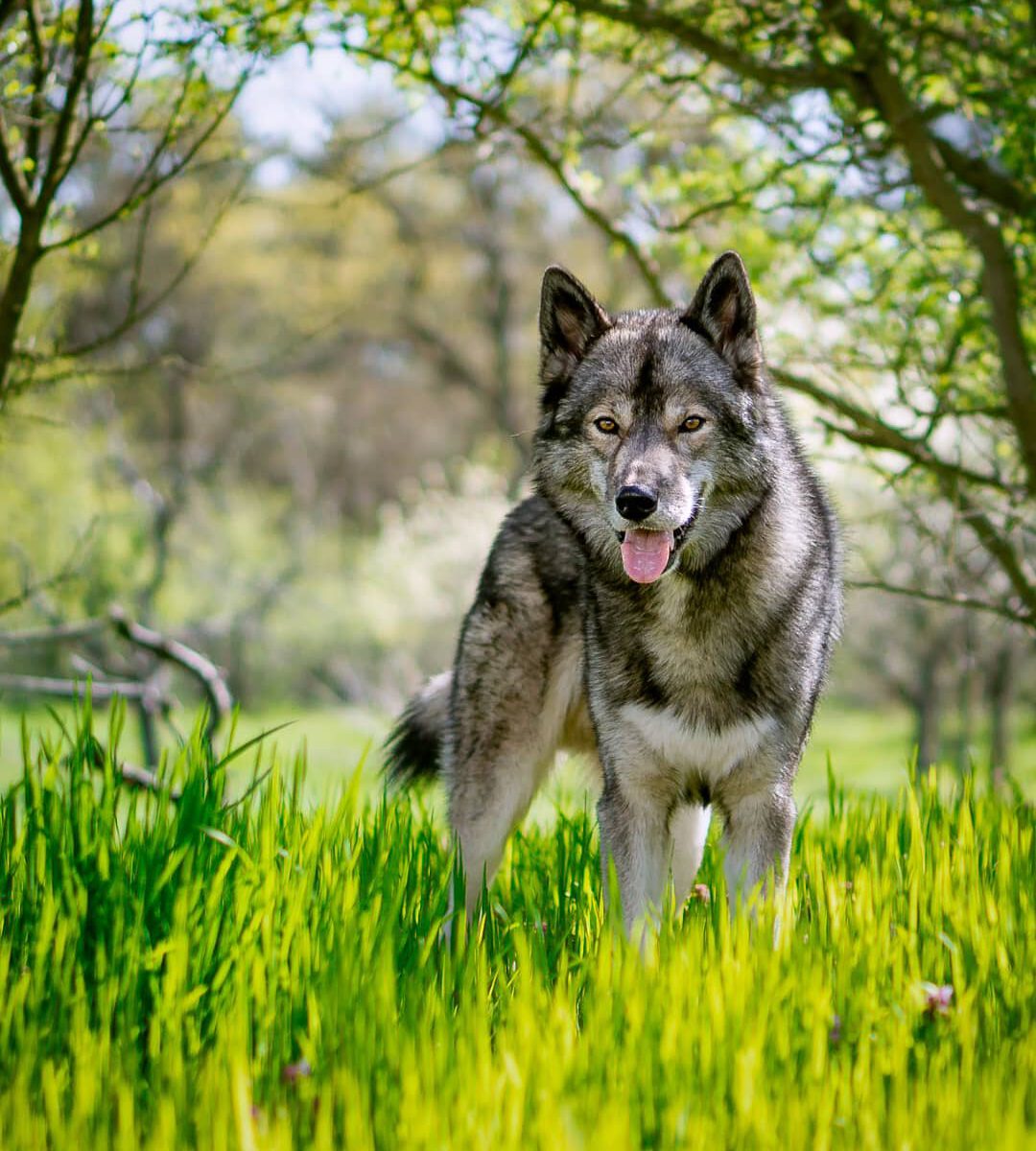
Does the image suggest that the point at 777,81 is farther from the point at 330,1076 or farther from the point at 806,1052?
the point at 330,1076

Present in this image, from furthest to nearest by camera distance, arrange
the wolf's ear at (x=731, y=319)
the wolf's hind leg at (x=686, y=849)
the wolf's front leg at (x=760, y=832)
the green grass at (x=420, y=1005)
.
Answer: the wolf's hind leg at (x=686, y=849), the wolf's ear at (x=731, y=319), the wolf's front leg at (x=760, y=832), the green grass at (x=420, y=1005)

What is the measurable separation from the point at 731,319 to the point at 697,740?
1.32 m

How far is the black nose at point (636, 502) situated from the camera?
3.26m

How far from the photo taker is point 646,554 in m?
3.36

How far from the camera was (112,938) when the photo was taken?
2.91 m

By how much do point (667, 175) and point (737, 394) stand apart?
2.70 meters

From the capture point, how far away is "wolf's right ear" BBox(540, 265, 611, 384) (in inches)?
155

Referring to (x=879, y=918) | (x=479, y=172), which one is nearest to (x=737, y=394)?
(x=879, y=918)

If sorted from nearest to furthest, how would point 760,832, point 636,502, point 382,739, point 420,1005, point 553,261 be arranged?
point 420,1005, point 636,502, point 760,832, point 553,261, point 382,739

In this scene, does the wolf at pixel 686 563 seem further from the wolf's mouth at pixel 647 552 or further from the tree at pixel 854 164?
the tree at pixel 854 164

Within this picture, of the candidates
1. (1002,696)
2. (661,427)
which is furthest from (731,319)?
(1002,696)

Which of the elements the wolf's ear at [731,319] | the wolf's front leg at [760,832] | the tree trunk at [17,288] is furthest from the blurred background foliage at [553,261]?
the wolf's front leg at [760,832]

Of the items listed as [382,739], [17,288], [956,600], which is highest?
[382,739]

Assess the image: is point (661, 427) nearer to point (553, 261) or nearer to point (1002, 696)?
point (1002, 696)
